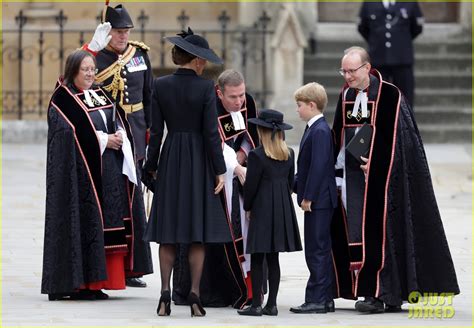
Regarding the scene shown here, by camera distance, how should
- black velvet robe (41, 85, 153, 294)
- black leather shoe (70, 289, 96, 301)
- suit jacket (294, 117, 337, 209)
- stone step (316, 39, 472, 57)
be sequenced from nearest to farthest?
suit jacket (294, 117, 337, 209) → black velvet robe (41, 85, 153, 294) → black leather shoe (70, 289, 96, 301) → stone step (316, 39, 472, 57)

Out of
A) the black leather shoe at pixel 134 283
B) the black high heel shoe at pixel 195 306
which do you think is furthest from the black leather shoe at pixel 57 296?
the black high heel shoe at pixel 195 306

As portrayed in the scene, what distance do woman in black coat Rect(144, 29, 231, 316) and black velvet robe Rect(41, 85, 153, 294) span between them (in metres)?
0.74

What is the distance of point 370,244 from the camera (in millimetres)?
9492

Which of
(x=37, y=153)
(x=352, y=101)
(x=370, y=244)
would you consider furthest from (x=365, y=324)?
(x=37, y=153)

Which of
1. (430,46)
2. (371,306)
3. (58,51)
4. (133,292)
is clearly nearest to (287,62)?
(430,46)

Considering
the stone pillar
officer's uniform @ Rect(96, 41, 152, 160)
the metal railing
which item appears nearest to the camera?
officer's uniform @ Rect(96, 41, 152, 160)

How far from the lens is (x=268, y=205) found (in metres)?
9.35

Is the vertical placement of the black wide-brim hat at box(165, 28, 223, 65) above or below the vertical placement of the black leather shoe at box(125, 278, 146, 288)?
above

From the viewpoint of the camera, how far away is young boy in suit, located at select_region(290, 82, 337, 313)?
9445 mm

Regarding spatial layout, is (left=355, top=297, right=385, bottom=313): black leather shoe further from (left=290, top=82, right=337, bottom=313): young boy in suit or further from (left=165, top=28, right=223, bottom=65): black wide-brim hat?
(left=165, top=28, right=223, bottom=65): black wide-brim hat

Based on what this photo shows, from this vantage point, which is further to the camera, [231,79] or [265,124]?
[231,79]

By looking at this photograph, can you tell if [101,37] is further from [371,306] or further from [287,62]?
[287,62]

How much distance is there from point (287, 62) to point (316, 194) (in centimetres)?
1009

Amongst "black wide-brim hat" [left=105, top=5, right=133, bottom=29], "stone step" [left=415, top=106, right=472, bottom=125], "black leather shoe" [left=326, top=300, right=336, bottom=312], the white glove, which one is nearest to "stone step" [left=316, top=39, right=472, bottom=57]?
"stone step" [left=415, top=106, right=472, bottom=125]
